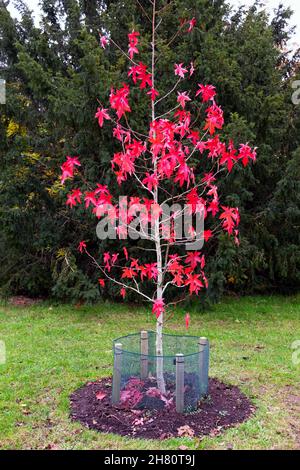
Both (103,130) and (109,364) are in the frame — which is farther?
(103,130)

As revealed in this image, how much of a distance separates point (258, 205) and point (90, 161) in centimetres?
270

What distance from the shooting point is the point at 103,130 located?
6.26 meters

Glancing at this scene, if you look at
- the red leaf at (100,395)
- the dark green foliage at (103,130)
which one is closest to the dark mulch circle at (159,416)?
the red leaf at (100,395)

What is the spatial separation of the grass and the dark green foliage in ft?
1.54

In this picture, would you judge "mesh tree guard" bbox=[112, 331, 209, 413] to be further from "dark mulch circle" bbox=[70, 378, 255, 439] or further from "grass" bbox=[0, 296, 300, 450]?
"grass" bbox=[0, 296, 300, 450]

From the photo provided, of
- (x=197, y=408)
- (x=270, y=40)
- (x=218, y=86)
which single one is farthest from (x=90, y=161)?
(x=197, y=408)

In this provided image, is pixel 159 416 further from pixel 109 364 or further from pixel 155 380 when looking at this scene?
pixel 109 364

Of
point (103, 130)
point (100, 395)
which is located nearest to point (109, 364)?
point (100, 395)

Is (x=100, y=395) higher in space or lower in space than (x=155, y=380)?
lower

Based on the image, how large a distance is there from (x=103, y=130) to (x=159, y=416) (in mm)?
4106

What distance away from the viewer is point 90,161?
21.6 feet

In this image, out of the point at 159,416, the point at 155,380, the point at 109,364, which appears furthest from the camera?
the point at 109,364

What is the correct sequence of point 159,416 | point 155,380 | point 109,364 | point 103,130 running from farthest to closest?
point 103,130 < point 109,364 < point 155,380 < point 159,416

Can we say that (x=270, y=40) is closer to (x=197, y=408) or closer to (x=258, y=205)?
(x=258, y=205)
